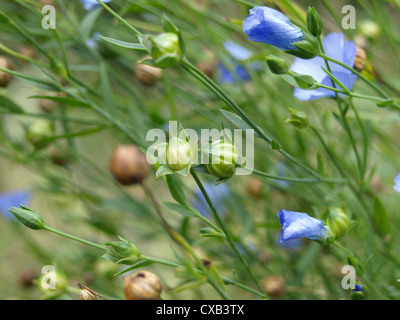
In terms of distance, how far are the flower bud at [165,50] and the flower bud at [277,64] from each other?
0.24 feet

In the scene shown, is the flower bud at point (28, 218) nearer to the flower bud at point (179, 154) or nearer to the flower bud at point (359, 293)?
the flower bud at point (179, 154)

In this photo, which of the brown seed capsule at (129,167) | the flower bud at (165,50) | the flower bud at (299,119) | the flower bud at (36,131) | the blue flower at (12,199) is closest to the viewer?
the flower bud at (165,50)

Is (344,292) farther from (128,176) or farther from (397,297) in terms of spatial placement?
(128,176)

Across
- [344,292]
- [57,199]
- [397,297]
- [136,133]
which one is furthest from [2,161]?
[397,297]

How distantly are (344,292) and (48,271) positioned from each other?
14.1 inches

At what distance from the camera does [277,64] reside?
16.0 inches

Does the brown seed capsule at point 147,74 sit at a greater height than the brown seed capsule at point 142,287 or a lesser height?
greater

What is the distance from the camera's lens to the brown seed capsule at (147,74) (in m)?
0.68

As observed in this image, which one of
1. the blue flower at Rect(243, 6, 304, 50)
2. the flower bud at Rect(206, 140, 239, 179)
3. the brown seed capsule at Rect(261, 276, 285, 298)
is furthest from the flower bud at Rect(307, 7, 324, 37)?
the brown seed capsule at Rect(261, 276, 285, 298)

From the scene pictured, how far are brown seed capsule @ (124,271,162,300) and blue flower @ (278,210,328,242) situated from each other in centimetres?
13

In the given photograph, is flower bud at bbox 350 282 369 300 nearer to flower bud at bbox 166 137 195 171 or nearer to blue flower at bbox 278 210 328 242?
blue flower at bbox 278 210 328 242

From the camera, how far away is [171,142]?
1.32 feet

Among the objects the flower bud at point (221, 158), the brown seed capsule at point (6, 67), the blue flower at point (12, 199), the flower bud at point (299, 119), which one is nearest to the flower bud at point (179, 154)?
the flower bud at point (221, 158)

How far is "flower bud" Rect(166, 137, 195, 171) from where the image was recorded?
40 centimetres
